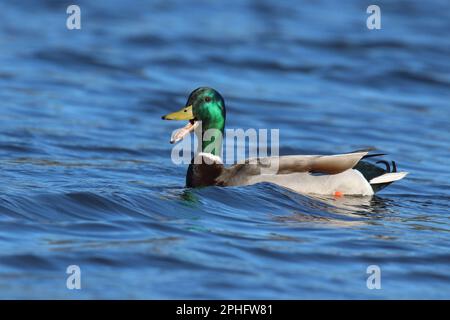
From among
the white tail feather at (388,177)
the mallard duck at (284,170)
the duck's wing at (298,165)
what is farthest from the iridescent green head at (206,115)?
the white tail feather at (388,177)

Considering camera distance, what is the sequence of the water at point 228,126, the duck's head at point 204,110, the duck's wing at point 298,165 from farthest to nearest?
the duck's head at point 204,110 → the duck's wing at point 298,165 → the water at point 228,126

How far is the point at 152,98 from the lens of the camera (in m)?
16.8

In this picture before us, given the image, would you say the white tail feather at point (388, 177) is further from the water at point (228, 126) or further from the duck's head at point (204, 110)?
the duck's head at point (204, 110)

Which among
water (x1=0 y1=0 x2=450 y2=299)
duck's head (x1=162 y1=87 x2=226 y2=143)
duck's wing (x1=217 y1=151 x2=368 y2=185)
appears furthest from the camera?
duck's head (x1=162 y1=87 x2=226 y2=143)

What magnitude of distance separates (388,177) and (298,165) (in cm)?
96

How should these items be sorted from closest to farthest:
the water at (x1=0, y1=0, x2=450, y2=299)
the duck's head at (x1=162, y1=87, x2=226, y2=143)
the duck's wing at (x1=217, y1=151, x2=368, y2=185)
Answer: the water at (x1=0, y1=0, x2=450, y2=299)
the duck's wing at (x1=217, y1=151, x2=368, y2=185)
the duck's head at (x1=162, y1=87, x2=226, y2=143)

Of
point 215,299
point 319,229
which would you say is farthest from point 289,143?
point 215,299

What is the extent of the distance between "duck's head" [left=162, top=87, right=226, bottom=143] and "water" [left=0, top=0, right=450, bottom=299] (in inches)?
29.4

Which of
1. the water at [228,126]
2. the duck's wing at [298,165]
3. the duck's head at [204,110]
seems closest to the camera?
the water at [228,126]

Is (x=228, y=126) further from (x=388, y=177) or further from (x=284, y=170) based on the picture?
(x=388, y=177)

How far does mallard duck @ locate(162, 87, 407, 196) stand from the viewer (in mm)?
10508

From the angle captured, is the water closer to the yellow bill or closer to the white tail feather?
the white tail feather

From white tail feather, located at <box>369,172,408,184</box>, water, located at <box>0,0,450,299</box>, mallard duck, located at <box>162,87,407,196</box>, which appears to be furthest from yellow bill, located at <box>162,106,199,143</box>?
white tail feather, located at <box>369,172,408,184</box>

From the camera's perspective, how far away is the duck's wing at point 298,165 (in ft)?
34.4
